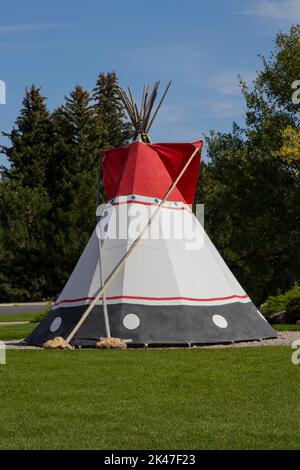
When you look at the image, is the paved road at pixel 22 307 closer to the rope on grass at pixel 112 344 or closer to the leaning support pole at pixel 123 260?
the leaning support pole at pixel 123 260

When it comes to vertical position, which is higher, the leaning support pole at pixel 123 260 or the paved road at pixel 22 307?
the leaning support pole at pixel 123 260

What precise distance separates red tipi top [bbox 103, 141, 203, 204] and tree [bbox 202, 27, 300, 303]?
7544 millimetres

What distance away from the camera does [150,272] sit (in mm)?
14742

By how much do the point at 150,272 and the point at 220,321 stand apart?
5.14ft

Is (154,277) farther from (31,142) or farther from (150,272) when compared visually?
(31,142)

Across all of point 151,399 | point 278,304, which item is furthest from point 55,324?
point 278,304

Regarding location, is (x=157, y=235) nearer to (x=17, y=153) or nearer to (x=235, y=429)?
(x=235, y=429)

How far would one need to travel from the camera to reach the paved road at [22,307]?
34125mm

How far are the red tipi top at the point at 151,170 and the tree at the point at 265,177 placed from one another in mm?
7544

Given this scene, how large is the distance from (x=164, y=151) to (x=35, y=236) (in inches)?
1002

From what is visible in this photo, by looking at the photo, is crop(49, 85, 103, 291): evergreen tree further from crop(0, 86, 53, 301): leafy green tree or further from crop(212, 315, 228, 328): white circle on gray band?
crop(212, 315, 228, 328): white circle on gray band

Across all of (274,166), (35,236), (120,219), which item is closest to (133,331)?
(120,219)

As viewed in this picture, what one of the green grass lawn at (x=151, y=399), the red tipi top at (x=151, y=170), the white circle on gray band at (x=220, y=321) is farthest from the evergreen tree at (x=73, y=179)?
the green grass lawn at (x=151, y=399)

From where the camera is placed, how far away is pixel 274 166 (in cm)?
2464
